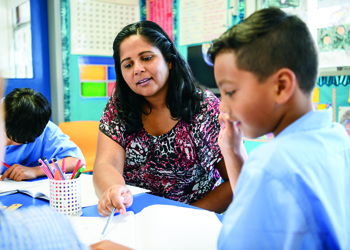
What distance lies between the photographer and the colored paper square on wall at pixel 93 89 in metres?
2.91

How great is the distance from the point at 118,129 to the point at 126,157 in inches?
4.9

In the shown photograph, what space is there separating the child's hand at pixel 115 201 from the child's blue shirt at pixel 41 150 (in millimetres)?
667

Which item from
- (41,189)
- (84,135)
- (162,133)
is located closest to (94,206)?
(41,189)

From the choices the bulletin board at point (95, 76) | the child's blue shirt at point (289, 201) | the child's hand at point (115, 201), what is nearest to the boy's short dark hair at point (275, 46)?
the child's blue shirt at point (289, 201)

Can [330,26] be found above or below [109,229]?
above

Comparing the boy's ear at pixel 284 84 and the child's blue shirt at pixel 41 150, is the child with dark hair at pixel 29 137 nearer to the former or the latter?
the child's blue shirt at pixel 41 150

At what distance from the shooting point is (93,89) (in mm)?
2953

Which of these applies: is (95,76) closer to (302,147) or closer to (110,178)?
(110,178)

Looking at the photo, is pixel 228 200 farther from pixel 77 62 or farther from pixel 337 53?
pixel 77 62

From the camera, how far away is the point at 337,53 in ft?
5.84

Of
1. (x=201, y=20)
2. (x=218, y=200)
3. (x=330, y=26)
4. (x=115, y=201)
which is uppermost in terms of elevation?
(x=201, y=20)

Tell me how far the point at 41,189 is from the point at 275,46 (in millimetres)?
974

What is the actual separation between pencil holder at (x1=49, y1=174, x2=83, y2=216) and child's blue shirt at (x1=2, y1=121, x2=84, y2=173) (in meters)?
0.63

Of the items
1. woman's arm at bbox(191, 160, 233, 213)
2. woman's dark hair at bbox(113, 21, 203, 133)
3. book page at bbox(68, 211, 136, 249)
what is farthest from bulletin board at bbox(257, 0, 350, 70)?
book page at bbox(68, 211, 136, 249)
